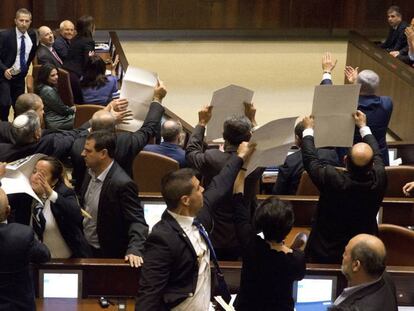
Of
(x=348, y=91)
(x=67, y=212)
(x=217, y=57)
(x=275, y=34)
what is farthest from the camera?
(x=275, y=34)

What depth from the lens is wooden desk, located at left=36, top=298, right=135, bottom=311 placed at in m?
A: 4.40

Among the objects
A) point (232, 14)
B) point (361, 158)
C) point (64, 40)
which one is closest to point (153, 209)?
point (361, 158)

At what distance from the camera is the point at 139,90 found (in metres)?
5.52

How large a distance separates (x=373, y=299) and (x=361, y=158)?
3.90 feet

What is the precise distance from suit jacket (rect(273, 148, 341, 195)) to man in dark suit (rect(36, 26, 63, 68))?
3.67 meters

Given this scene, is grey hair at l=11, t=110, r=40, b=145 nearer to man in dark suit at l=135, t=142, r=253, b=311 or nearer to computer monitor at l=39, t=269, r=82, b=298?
computer monitor at l=39, t=269, r=82, b=298

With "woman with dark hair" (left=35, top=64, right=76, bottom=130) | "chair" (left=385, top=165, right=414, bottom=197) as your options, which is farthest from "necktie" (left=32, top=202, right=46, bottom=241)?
"woman with dark hair" (left=35, top=64, right=76, bottom=130)

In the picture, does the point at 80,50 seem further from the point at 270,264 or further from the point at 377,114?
the point at 270,264

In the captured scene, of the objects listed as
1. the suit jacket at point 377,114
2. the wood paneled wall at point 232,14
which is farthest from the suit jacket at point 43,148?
the wood paneled wall at point 232,14

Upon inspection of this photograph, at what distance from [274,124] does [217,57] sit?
9.75 m

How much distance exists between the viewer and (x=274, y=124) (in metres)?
4.46

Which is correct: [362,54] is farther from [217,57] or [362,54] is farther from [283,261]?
[283,261]

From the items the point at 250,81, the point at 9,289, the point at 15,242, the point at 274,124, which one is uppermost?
the point at 274,124

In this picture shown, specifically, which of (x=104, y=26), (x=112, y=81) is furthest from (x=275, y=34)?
(x=112, y=81)
